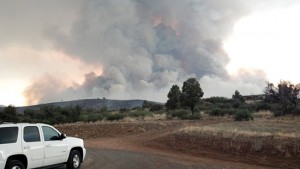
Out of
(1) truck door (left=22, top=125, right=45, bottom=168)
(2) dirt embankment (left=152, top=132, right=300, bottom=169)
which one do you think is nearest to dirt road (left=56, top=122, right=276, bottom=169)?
(2) dirt embankment (left=152, top=132, right=300, bottom=169)

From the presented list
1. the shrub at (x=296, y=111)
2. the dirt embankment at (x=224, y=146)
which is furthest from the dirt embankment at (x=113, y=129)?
the shrub at (x=296, y=111)

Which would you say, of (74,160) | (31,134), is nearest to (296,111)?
(74,160)

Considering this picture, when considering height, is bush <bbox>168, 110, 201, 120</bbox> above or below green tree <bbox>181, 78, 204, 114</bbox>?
below

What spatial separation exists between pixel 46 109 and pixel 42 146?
5932cm

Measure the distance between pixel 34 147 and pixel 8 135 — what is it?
3.97ft

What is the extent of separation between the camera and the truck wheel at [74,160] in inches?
683

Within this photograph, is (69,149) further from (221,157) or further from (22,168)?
(221,157)

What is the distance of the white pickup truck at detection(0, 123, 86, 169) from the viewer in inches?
549

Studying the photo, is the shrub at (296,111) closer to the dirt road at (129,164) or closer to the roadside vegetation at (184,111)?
the roadside vegetation at (184,111)

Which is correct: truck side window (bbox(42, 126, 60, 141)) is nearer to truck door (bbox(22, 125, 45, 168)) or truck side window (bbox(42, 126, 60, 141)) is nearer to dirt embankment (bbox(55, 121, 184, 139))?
truck door (bbox(22, 125, 45, 168))

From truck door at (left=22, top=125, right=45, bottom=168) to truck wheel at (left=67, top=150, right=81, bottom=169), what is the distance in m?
2.07

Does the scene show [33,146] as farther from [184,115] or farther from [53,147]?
[184,115]

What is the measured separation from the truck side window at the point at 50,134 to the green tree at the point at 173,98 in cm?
6597

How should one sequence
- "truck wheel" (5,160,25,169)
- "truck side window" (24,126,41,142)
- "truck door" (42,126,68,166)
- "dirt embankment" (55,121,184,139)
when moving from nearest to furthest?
"truck wheel" (5,160,25,169) → "truck side window" (24,126,41,142) → "truck door" (42,126,68,166) → "dirt embankment" (55,121,184,139)
